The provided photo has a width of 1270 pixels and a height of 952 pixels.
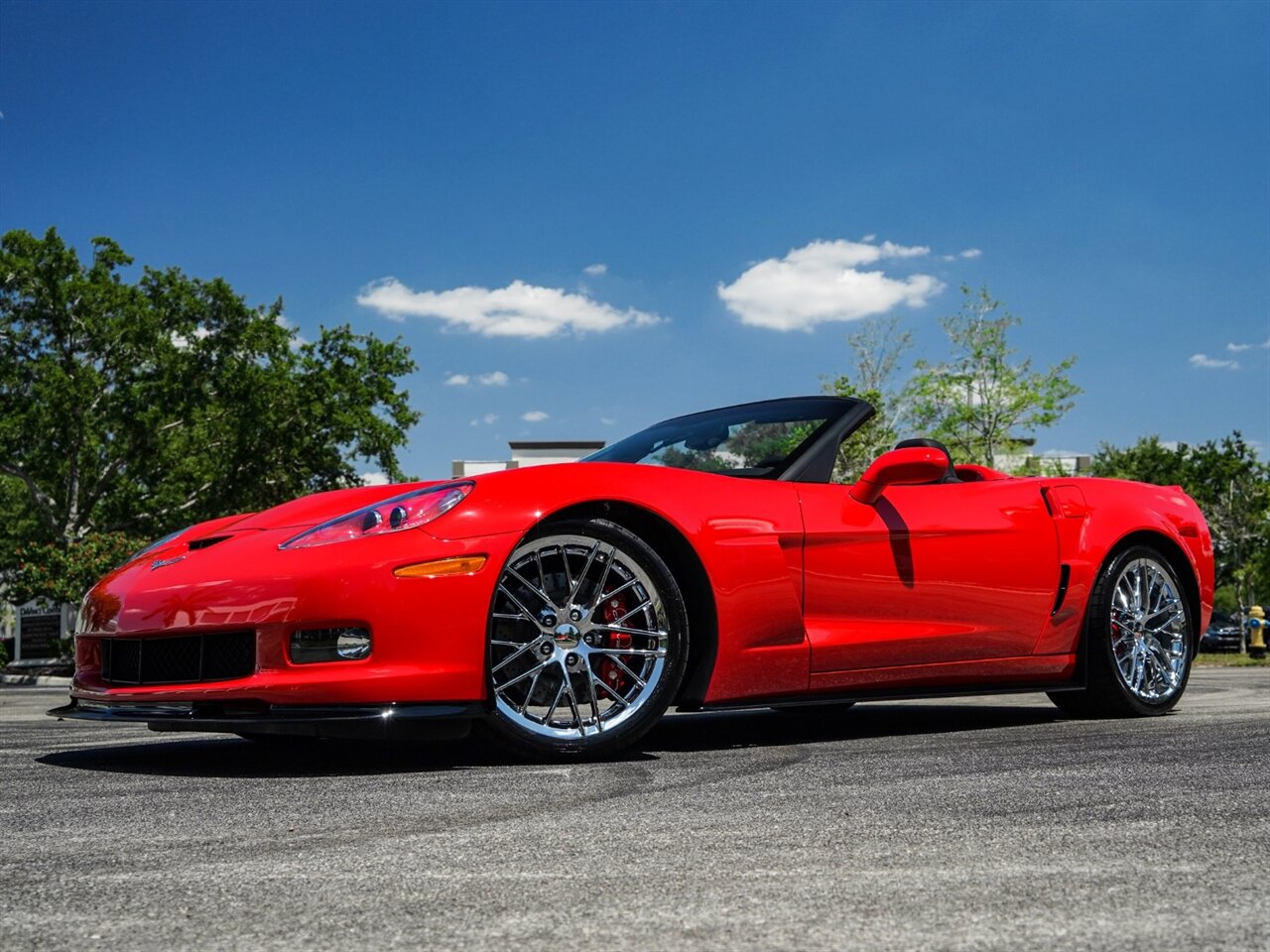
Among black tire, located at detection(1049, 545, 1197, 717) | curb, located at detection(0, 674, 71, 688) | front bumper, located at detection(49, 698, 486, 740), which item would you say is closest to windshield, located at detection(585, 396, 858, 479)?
front bumper, located at detection(49, 698, 486, 740)

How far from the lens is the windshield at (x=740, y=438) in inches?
196

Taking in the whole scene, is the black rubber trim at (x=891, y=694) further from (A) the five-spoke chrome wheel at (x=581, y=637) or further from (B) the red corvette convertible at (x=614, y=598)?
(A) the five-spoke chrome wheel at (x=581, y=637)

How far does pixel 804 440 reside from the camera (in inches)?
199

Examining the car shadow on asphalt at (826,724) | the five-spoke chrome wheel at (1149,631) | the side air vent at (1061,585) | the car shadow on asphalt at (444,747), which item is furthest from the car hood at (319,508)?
the five-spoke chrome wheel at (1149,631)

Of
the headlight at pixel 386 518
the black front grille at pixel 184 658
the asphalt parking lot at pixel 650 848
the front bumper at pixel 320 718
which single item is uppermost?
the headlight at pixel 386 518

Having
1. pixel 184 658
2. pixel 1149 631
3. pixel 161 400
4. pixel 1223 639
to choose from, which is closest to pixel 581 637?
pixel 184 658

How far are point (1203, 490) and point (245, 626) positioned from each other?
48.8m

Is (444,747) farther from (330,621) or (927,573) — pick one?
(927,573)

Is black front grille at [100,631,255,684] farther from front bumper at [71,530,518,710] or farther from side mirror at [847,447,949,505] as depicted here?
side mirror at [847,447,949,505]

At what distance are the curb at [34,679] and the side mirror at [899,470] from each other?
64.6 feet

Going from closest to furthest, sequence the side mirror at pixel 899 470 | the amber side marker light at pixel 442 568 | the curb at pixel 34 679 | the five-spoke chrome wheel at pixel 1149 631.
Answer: the amber side marker light at pixel 442 568
the side mirror at pixel 899 470
the five-spoke chrome wheel at pixel 1149 631
the curb at pixel 34 679

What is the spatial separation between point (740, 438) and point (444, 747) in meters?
1.69

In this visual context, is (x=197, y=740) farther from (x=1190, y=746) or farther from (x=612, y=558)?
(x=1190, y=746)

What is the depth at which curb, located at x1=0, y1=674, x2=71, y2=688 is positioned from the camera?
22.0 metres
